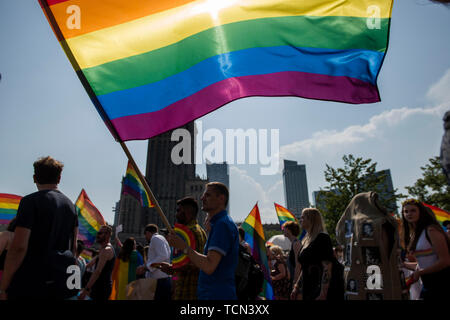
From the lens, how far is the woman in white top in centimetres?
294

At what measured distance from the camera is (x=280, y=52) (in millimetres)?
3701

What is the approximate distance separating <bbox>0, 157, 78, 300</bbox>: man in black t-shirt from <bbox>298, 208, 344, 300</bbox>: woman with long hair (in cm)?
263

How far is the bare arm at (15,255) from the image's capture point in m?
2.38

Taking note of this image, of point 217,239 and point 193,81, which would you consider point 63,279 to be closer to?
point 217,239

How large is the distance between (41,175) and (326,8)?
3655mm

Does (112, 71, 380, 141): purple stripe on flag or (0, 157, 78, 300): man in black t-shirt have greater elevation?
(112, 71, 380, 141): purple stripe on flag

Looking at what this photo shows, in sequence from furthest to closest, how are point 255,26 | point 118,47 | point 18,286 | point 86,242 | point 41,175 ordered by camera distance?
point 86,242
point 255,26
point 118,47
point 41,175
point 18,286

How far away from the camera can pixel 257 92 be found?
11.5 feet

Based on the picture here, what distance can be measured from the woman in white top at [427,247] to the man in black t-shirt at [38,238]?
347 centimetres

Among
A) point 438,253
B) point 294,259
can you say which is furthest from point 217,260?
point 294,259

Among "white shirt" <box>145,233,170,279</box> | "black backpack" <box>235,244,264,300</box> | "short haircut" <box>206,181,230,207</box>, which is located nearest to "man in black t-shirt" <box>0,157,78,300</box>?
"short haircut" <box>206,181,230,207</box>

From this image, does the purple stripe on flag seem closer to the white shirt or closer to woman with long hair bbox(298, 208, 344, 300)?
woman with long hair bbox(298, 208, 344, 300)

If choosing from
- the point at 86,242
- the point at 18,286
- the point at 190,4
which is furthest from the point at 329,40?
the point at 86,242

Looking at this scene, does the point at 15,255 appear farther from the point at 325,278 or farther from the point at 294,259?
the point at 294,259
